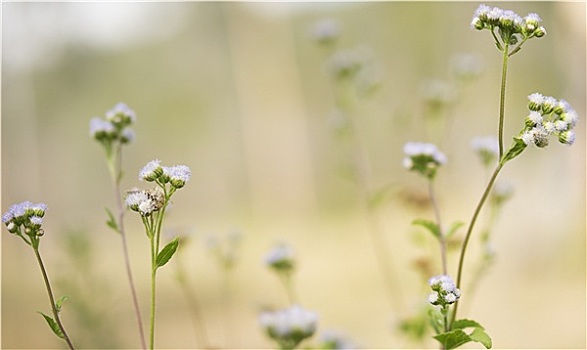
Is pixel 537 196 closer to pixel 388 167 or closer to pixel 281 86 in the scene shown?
pixel 281 86

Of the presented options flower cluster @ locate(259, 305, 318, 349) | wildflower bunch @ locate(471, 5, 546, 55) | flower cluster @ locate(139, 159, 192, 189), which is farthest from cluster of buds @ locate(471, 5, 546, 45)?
flower cluster @ locate(259, 305, 318, 349)

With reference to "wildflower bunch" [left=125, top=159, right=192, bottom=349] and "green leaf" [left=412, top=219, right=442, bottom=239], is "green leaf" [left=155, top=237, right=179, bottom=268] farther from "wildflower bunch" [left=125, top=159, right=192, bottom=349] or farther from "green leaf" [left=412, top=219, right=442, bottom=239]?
"green leaf" [left=412, top=219, right=442, bottom=239]

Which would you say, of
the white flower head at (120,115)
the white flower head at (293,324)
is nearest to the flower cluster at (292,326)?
the white flower head at (293,324)

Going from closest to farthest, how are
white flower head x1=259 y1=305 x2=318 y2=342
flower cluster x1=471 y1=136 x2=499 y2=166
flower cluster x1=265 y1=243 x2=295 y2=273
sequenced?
white flower head x1=259 y1=305 x2=318 y2=342 → flower cluster x1=471 y1=136 x2=499 y2=166 → flower cluster x1=265 y1=243 x2=295 y2=273

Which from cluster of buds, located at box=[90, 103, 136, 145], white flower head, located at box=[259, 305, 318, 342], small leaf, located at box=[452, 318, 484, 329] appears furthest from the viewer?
cluster of buds, located at box=[90, 103, 136, 145]

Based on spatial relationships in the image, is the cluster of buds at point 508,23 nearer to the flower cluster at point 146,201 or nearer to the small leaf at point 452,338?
the small leaf at point 452,338

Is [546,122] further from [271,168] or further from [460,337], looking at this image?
[271,168]

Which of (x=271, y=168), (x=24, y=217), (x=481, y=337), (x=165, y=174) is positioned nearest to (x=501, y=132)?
(x=481, y=337)
